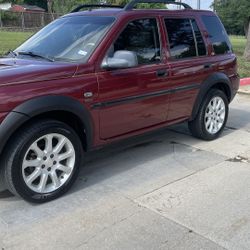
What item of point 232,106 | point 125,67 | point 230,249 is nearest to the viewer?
point 230,249

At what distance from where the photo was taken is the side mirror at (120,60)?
430 cm

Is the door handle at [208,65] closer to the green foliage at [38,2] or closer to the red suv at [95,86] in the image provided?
the red suv at [95,86]

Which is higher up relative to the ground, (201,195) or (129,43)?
(129,43)

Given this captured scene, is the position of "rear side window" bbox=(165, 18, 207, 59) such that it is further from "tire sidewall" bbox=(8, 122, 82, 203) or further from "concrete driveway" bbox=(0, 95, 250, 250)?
"tire sidewall" bbox=(8, 122, 82, 203)

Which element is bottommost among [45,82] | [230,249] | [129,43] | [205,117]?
[230,249]

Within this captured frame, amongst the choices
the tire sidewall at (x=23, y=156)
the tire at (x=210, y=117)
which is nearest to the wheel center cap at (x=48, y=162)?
the tire sidewall at (x=23, y=156)

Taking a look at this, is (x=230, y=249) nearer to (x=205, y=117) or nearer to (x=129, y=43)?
(x=129, y=43)

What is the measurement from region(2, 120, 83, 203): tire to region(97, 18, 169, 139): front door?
47 centimetres

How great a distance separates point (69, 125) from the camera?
168 inches

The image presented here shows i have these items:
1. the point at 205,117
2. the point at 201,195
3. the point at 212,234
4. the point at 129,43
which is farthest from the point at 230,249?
the point at 205,117

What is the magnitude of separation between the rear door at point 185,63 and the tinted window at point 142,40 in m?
0.22

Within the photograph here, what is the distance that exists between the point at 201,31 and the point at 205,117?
1189 millimetres

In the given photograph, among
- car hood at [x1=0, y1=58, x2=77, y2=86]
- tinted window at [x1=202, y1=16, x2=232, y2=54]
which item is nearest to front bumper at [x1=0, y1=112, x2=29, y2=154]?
car hood at [x1=0, y1=58, x2=77, y2=86]

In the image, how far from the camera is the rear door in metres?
5.21
